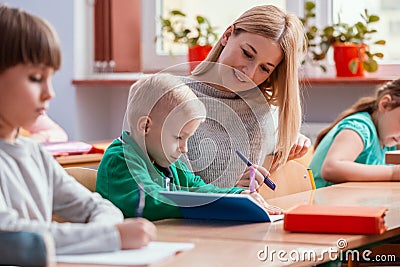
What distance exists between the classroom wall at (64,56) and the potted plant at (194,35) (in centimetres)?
56

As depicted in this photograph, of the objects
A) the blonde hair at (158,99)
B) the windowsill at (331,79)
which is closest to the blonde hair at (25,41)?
the blonde hair at (158,99)

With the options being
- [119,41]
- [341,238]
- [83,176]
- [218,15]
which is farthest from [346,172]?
[119,41]

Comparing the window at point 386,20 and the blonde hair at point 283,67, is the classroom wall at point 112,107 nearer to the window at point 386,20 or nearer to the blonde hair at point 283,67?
the window at point 386,20

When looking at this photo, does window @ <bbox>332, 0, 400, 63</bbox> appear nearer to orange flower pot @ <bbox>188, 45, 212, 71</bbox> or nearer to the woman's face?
orange flower pot @ <bbox>188, 45, 212, 71</bbox>

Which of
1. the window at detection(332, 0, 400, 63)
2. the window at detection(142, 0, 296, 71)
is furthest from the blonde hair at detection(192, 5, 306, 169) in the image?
the window at detection(142, 0, 296, 71)

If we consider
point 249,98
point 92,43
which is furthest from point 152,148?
point 92,43

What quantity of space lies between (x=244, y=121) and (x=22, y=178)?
0.67 meters

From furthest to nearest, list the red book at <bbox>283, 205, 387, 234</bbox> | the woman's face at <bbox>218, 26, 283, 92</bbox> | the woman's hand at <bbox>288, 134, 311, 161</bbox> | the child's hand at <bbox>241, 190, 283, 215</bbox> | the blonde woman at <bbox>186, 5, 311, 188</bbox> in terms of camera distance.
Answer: the woman's hand at <bbox>288, 134, 311, 161</bbox>, the woman's face at <bbox>218, 26, 283, 92</bbox>, the child's hand at <bbox>241, 190, 283, 215</bbox>, the blonde woman at <bbox>186, 5, 311, 188</bbox>, the red book at <bbox>283, 205, 387, 234</bbox>

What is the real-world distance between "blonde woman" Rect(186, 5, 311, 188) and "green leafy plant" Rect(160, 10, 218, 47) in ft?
7.24

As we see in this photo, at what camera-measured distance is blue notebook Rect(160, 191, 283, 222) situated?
1.87 metres

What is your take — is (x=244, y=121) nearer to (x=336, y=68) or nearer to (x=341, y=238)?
(x=341, y=238)

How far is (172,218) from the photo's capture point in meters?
1.98

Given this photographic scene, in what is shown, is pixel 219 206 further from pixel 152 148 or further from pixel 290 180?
pixel 290 180

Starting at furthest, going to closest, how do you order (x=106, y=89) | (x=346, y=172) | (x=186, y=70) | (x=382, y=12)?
1. (x=106, y=89)
2. (x=382, y=12)
3. (x=346, y=172)
4. (x=186, y=70)
